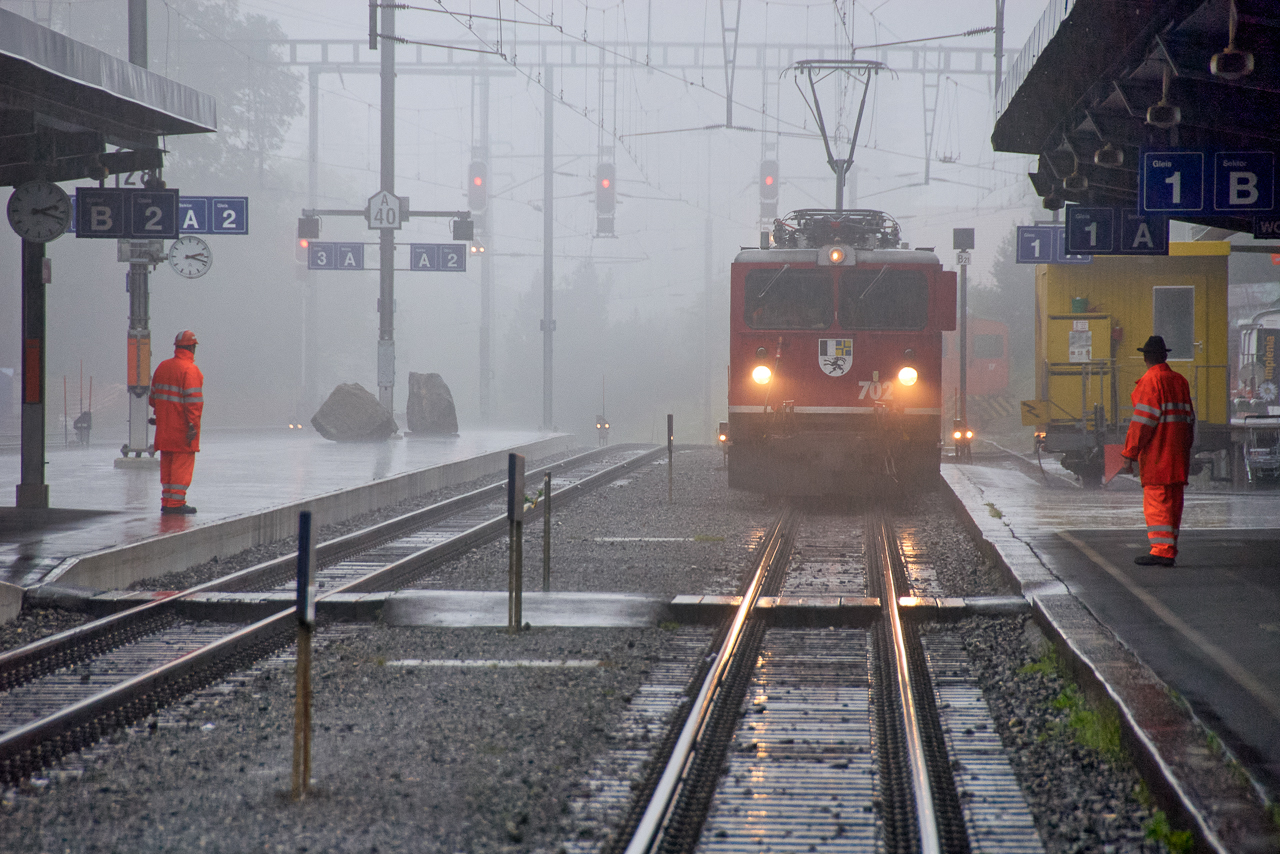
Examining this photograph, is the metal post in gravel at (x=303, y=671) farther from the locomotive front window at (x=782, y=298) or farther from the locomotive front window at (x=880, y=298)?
the locomotive front window at (x=880, y=298)

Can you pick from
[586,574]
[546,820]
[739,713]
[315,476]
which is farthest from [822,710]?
[315,476]

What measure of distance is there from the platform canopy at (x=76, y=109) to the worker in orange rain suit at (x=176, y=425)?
2038 mm

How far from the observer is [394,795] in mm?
4480

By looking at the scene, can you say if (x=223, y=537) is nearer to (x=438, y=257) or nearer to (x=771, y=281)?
(x=771, y=281)

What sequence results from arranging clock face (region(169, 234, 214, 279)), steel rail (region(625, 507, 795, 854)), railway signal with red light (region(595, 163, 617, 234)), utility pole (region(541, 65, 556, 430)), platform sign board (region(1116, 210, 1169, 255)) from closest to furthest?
steel rail (region(625, 507, 795, 854)), platform sign board (region(1116, 210, 1169, 255)), clock face (region(169, 234, 214, 279)), railway signal with red light (region(595, 163, 617, 234)), utility pole (region(541, 65, 556, 430))

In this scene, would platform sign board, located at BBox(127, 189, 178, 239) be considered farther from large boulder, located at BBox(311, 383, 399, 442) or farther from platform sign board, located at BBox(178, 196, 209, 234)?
large boulder, located at BBox(311, 383, 399, 442)

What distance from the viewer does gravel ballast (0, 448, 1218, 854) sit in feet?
13.6

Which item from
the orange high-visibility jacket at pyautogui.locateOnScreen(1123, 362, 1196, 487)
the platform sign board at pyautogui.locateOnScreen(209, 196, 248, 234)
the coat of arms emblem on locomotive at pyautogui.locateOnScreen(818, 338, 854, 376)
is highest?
the platform sign board at pyautogui.locateOnScreen(209, 196, 248, 234)

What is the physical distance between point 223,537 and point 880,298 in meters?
7.77

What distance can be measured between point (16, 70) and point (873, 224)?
9.85 m

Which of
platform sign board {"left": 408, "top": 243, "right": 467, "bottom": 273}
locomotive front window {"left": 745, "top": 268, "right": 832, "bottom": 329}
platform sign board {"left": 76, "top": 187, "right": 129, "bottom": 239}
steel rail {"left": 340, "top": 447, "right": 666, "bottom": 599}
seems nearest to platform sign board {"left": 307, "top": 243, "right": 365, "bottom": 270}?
platform sign board {"left": 408, "top": 243, "right": 467, "bottom": 273}

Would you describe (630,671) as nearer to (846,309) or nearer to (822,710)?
(822,710)

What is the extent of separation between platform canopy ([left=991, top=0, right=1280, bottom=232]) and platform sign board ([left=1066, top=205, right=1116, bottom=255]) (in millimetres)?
213

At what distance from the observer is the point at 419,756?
496cm
